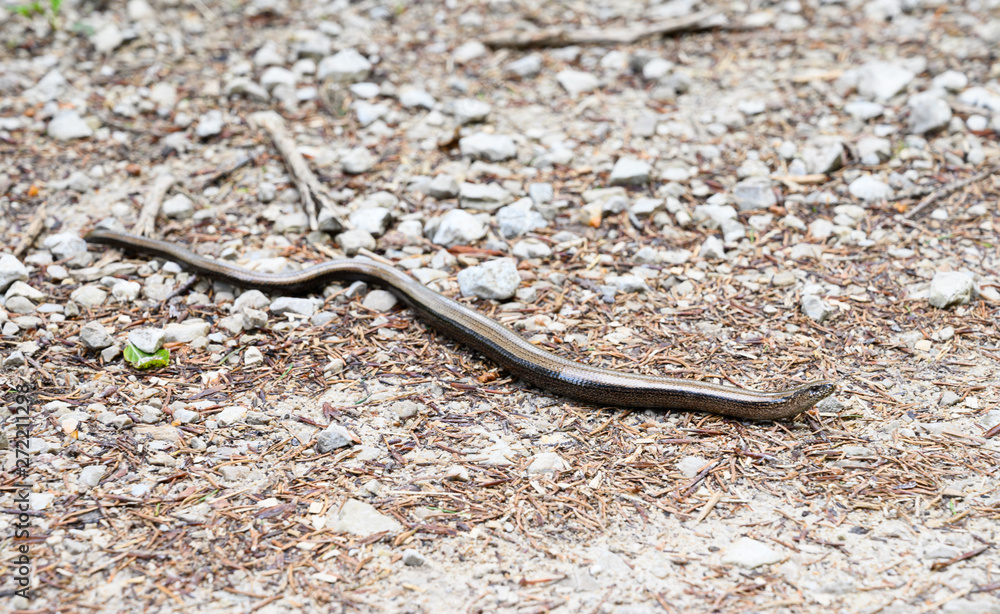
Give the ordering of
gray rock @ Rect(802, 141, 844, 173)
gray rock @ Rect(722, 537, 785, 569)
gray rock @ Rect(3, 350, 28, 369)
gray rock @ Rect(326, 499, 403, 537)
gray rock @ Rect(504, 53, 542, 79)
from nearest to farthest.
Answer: gray rock @ Rect(722, 537, 785, 569)
gray rock @ Rect(326, 499, 403, 537)
gray rock @ Rect(3, 350, 28, 369)
gray rock @ Rect(802, 141, 844, 173)
gray rock @ Rect(504, 53, 542, 79)

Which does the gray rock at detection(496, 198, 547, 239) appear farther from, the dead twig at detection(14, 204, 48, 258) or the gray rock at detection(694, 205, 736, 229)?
the dead twig at detection(14, 204, 48, 258)

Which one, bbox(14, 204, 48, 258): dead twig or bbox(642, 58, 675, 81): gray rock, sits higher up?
bbox(642, 58, 675, 81): gray rock

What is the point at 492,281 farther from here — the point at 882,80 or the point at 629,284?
the point at 882,80

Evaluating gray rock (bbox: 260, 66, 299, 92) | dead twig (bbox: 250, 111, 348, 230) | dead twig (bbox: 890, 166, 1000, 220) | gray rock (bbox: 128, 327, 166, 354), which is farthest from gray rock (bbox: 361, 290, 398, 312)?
dead twig (bbox: 890, 166, 1000, 220)

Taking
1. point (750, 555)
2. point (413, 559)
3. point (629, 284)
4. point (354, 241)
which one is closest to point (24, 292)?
point (354, 241)

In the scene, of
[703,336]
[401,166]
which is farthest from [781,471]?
[401,166]

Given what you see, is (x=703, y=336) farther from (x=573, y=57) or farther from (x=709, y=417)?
(x=573, y=57)

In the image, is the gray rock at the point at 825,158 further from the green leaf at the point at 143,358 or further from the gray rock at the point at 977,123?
the green leaf at the point at 143,358
